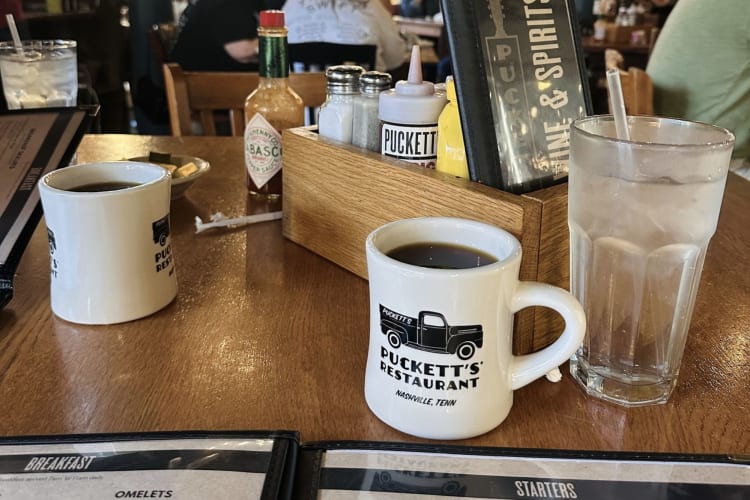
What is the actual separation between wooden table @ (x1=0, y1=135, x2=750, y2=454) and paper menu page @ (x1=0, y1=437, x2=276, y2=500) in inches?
1.6

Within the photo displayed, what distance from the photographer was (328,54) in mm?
2395

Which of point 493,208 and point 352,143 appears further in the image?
point 352,143

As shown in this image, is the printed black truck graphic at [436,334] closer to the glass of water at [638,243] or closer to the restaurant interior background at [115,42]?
the glass of water at [638,243]

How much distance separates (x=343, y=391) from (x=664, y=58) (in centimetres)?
164

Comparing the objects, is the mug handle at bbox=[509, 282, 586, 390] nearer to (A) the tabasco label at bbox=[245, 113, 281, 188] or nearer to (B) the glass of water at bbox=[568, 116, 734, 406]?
(B) the glass of water at bbox=[568, 116, 734, 406]

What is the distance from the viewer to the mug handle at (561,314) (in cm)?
45

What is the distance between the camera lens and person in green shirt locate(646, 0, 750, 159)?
5.53 feet

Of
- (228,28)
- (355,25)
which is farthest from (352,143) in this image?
(228,28)

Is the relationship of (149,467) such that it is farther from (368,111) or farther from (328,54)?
(328,54)

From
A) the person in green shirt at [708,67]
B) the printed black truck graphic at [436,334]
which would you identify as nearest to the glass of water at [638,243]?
the printed black truck graphic at [436,334]

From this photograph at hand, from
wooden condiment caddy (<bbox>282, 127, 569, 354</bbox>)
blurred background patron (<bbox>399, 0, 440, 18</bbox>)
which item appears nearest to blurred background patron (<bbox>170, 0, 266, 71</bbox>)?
wooden condiment caddy (<bbox>282, 127, 569, 354</bbox>)

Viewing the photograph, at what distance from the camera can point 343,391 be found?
510mm

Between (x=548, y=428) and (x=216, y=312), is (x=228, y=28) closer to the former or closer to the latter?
(x=216, y=312)

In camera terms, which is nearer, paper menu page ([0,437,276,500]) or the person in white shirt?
paper menu page ([0,437,276,500])
